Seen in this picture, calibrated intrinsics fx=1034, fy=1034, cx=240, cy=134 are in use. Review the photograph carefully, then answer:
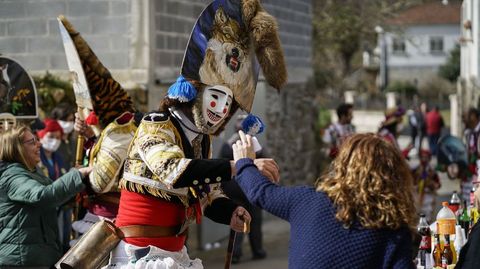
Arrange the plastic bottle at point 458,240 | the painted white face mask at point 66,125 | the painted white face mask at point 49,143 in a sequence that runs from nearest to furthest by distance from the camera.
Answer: the plastic bottle at point 458,240 → the painted white face mask at point 49,143 → the painted white face mask at point 66,125

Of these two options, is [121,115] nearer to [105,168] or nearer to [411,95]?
[105,168]

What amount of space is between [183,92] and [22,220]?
6.16 feet

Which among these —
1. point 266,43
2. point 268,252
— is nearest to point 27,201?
point 266,43

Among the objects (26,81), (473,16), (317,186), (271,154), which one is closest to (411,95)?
(473,16)

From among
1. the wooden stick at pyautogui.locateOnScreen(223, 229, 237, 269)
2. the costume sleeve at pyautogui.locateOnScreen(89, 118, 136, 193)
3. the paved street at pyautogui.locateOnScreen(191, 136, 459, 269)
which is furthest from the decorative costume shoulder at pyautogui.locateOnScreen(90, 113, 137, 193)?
the paved street at pyautogui.locateOnScreen(191, 136, 459, 269)

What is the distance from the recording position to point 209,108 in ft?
→ 18.2

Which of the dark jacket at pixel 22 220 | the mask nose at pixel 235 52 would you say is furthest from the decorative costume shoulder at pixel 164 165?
the dark jacket at pixel 22 220

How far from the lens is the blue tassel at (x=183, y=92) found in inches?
215

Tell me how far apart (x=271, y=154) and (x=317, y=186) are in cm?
1103

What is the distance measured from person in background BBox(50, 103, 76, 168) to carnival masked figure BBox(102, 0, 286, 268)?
180 inches

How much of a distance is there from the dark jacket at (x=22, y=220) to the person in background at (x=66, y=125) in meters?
3.33

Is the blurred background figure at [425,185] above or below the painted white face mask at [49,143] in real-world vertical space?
below

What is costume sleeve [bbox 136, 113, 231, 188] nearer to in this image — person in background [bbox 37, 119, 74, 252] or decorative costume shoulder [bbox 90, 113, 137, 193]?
decorative costume shoulder [bbox 90, 113, 137, 193]

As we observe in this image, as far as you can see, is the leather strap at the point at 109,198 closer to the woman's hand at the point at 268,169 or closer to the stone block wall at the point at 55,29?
the woman's hand at the point at 268,169
